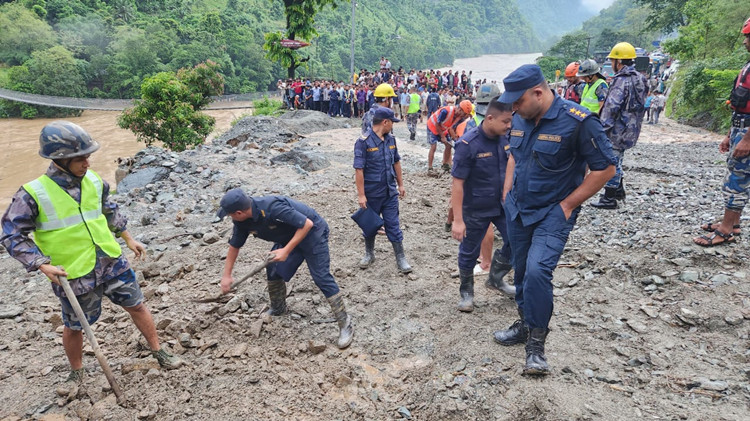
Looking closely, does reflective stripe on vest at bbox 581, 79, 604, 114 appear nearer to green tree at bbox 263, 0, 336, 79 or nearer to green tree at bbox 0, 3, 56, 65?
green tree at bbox 263, 0, 336, 79

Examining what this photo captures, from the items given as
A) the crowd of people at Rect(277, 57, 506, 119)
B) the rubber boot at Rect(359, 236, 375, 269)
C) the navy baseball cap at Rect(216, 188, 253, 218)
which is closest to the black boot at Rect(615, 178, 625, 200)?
the rubber boot at Rect(359, 236, 375, 269)

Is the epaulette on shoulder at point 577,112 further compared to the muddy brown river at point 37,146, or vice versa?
the muddy brown river at point 37,146

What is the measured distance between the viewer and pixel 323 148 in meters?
12.5

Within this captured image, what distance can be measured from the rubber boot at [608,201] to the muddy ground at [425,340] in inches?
6.0

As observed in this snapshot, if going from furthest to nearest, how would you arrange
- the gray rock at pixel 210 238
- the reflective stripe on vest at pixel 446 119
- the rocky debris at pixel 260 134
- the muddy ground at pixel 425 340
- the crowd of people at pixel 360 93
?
the crowd of people at pixel 360 93 → the rocky debris at pixel 260 134 → the reflective stripe on vest at pixel 446 119 → the gray rock at pixel 210 238 → the muddy ground at pixel 425 340

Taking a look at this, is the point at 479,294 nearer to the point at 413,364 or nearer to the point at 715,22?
the point at 413,364

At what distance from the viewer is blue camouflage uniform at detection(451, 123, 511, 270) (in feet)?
12.1

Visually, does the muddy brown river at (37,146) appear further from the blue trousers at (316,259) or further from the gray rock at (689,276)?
the gray rock at (689,276)

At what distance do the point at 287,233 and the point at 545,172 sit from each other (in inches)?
76.3

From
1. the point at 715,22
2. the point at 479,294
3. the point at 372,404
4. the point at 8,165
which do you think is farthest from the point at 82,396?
the point at 8,165

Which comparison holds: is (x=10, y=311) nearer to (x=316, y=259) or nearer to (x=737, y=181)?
(x=316, y=259)

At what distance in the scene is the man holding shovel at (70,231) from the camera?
8.77ft

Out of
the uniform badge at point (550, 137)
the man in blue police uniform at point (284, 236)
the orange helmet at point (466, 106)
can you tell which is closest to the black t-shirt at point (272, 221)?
the man in blue police uniform at point (284, 236)

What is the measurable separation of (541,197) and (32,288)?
5568mm
